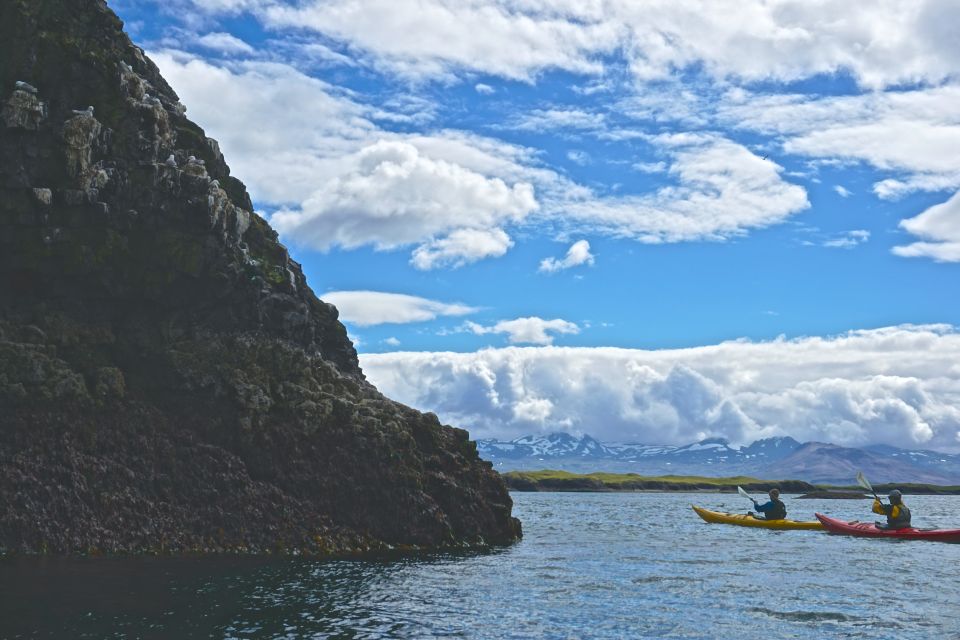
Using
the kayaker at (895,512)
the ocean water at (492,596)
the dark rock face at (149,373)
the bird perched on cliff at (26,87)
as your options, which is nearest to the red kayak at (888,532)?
the kayaker at (895,512)

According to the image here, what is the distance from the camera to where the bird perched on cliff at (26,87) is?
6200cm

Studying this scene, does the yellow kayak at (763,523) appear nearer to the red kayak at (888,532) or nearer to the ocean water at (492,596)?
the red kayak at (888,532)

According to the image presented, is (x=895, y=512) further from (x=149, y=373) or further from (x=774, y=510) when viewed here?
(x=149, y=373)

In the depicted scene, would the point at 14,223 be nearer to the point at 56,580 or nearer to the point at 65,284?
the point at 65,284

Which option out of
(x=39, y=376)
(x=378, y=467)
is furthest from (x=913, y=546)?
(x=39, y=376)

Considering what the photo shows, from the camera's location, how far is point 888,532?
260ft

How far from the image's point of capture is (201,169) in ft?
231

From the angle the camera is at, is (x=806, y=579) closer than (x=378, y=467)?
Yes

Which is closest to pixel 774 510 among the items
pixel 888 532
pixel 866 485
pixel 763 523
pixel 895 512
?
pixel 763 523

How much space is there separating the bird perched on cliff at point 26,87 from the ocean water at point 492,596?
113 feet

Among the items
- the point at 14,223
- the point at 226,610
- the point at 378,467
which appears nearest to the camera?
the point at 226,610

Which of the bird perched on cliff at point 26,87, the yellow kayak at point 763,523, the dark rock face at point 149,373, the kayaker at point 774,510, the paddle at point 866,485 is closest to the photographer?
the dark rock face at point 149,373

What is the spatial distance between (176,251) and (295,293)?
42.5 feet

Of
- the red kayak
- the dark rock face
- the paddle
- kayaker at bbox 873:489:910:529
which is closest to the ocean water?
the dark rock face
